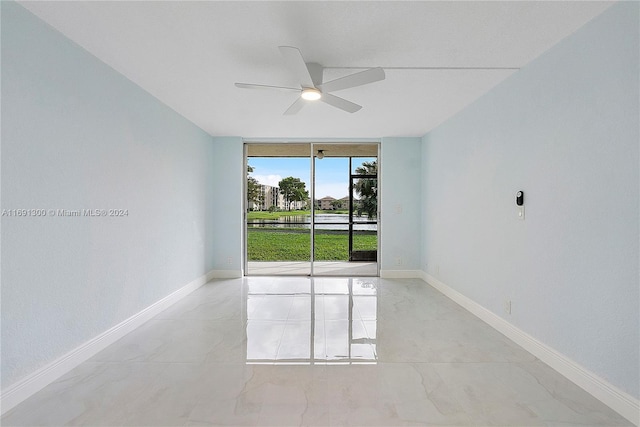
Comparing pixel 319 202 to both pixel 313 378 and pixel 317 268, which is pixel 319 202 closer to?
pixel 317 268

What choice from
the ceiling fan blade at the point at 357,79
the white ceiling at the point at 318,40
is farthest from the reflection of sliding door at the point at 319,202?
the ceiling fan blade at the point at 357,79

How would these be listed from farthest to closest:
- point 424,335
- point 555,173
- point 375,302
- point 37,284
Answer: point 375,302
point 424,335
point 555,173
point 37,284

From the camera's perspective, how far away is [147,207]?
10.2 ft

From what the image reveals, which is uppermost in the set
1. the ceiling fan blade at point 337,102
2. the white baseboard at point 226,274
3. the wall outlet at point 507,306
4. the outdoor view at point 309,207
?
the ceiling fan blade at point 337,102

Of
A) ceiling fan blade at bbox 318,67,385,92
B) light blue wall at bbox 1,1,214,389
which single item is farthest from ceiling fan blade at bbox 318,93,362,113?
light blue wall at bbox 1,1,214,389

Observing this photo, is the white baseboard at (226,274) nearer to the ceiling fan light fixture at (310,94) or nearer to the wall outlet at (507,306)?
the ceiling fan light fixture at (310,94)

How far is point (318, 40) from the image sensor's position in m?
2.12

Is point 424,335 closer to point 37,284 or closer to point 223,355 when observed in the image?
point 223,355

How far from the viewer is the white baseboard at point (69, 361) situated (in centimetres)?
175

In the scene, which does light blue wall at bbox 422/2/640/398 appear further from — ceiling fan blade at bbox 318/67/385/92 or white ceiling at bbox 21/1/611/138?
ceiling fan blade at bbox 318/67/385/92

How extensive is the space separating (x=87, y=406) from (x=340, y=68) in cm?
287

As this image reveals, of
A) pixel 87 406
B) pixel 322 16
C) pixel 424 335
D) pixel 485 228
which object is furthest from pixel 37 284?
pixel 485 228

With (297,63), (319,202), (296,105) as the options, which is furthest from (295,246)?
(297,63)

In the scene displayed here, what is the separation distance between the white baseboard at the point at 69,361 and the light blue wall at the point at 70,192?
48 mm
